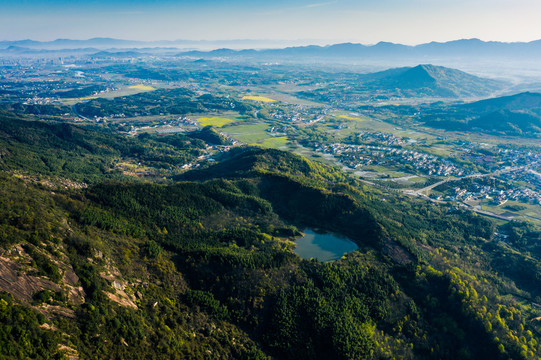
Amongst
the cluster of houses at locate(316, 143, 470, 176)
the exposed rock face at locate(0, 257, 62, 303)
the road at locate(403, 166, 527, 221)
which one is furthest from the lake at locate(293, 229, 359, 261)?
the cluster of houses at locate(316, 143, 470, 176)

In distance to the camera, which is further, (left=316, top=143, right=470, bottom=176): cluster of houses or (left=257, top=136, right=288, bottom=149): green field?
(left=257, top=136, right=288, bottom=149): green field

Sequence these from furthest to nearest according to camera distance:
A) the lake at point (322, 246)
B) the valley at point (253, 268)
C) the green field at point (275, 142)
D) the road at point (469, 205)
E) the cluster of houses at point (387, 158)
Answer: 1. the green field at point (275, 142)
2. the cluster of houses at point (387, 158)
3. the road at point (469, 205)
4. the lake at point (322, 246)
5. the valley at point (253, 268)

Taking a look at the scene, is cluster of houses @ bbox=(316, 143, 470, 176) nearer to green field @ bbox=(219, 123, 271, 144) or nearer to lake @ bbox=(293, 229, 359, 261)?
green field @ bbox=(219, 123, 271, 144)

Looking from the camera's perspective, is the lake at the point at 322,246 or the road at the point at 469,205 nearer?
the lake at the point at 322,246

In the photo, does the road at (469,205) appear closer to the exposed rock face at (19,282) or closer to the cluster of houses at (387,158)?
the cluster of houses at (387,158)

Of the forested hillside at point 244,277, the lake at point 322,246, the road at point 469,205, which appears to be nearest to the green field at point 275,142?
the road at point 469,205

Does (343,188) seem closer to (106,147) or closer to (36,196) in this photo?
(36,196)

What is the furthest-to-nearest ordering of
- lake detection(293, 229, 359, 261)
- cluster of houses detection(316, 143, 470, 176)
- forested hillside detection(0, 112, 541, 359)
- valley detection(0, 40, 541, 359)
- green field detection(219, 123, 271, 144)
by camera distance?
green field detection(219, 123, 271, 144), cluster of houses detection(316, 143, 470, 176), lake detection(293, 229, 359, 261), valley detection(0, 40, 541, 359), forested hillside detection(0, 112, 541, 359)

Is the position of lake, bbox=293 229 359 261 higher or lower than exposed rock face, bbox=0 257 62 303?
lower
